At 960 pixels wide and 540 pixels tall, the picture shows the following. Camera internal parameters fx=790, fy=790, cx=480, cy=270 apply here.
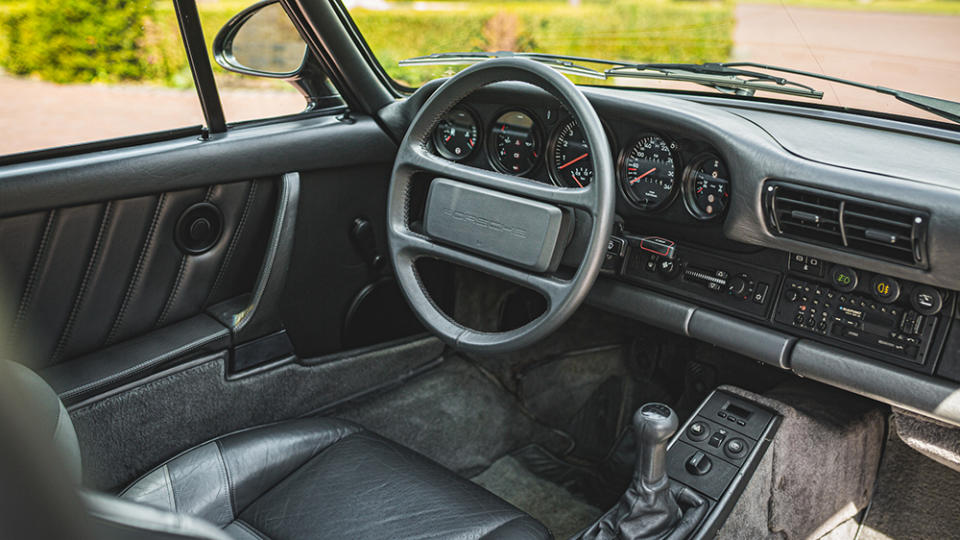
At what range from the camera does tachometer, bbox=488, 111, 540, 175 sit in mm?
2061

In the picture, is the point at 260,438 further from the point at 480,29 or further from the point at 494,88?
the point at 480,29

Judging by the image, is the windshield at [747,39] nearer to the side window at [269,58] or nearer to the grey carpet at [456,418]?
the side window at [269,58]

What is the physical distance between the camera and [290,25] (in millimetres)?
2211

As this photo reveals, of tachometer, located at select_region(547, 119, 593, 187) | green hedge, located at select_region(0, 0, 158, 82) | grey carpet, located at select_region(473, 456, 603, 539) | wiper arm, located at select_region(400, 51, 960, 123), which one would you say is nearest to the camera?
wiper arm, located at select_region(400, 51, 960, 123)

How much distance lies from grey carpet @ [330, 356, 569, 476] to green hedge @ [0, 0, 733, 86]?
38.5 inches

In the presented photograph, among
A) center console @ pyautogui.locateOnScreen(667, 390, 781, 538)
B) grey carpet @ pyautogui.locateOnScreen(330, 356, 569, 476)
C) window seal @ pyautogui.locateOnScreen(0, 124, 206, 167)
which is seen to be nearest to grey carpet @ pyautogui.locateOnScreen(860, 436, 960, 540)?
center console @ pyautogui.locateOnScreen(667, 390, 781, 538)

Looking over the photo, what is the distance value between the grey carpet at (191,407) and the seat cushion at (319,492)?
215mm

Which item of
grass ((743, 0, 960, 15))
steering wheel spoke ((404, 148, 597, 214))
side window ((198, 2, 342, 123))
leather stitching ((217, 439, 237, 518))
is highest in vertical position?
grass ((743, 0, 960, 15))

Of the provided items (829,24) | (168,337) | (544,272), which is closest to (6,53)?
(168,337)

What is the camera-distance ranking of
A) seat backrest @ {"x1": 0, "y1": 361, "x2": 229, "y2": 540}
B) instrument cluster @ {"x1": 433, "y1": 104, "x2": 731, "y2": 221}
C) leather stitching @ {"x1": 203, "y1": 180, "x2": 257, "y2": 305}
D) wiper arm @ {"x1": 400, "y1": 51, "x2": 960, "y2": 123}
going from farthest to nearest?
leather stitching @ {"x1": 203, "y1": 180, "x2": 257, "y2": 305} < instrument cluster @ {"x1": 433, "y1": 104, "x2": 731, "y2": 221} < wiper arm @ {"x1": 400, "y1": 51, "x2": 960, "y2": 123} < seat backrest @ {"x1": 0, "y1": 361, "x2": 229, "y2": 540}

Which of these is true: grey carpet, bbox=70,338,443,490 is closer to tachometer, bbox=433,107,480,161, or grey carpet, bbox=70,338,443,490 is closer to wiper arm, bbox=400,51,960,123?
tachometer, bbox=433,107,480,161

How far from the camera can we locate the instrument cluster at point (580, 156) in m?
1.84

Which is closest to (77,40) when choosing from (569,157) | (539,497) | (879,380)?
(569,157)

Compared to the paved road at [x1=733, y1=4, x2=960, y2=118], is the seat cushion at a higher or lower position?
lower
